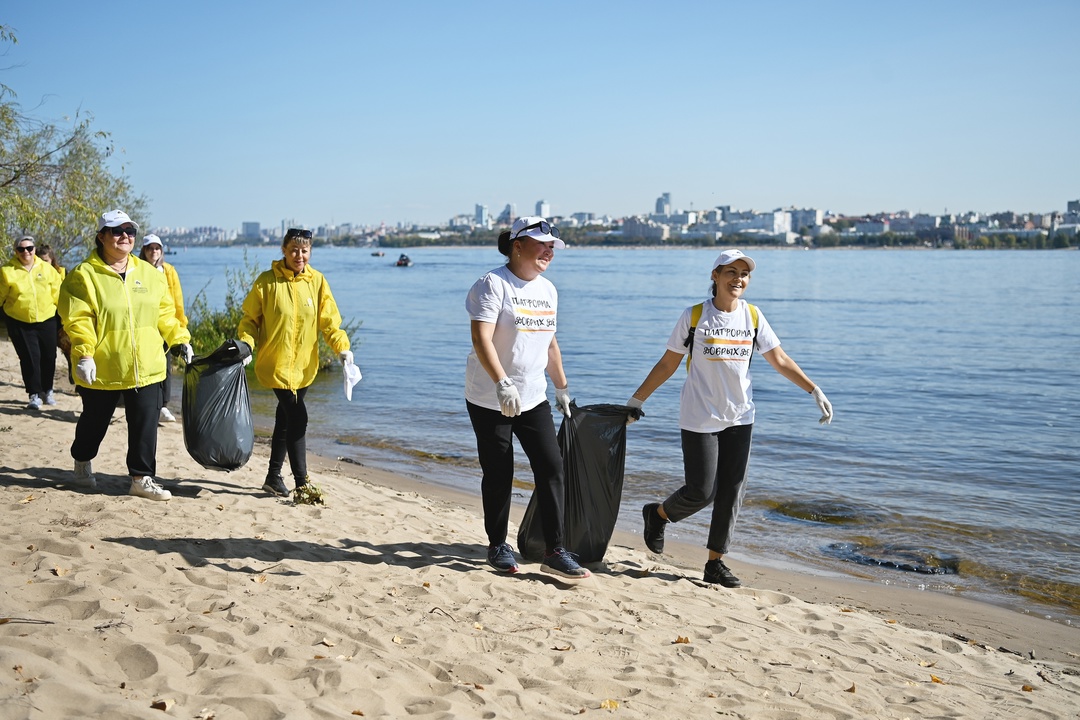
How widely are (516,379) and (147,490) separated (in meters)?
2.96

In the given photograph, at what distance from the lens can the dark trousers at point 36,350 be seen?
34.7 feet

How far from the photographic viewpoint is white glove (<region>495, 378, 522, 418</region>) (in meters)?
4.93

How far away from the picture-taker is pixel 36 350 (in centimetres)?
1066

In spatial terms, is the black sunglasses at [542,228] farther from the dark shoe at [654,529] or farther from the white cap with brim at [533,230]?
the dark shoe at [654,529]

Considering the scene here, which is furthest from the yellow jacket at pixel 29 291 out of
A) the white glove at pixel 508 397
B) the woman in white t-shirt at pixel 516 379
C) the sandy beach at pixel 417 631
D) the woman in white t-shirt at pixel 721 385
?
the woman in white t-shirt at pixel 721 385

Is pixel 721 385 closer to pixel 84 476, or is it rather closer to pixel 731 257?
pixel 731 257

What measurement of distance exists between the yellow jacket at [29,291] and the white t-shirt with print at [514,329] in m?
7.42

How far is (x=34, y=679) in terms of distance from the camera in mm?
3307

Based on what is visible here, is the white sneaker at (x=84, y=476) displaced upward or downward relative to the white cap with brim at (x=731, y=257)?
downward

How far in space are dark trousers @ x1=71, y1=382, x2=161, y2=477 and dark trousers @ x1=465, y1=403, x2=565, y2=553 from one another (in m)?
2.49

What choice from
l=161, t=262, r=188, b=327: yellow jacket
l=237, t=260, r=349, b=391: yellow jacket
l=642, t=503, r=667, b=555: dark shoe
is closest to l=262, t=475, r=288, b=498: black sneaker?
l=237, t=260, r=349, b=391: yellow jacket

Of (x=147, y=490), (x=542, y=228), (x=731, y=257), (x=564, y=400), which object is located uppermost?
(x=542, y=228)

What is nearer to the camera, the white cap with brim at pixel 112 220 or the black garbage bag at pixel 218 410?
the white cap with brim at pixel 112 220

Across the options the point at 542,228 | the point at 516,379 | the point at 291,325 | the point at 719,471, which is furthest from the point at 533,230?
the point at 291,325
